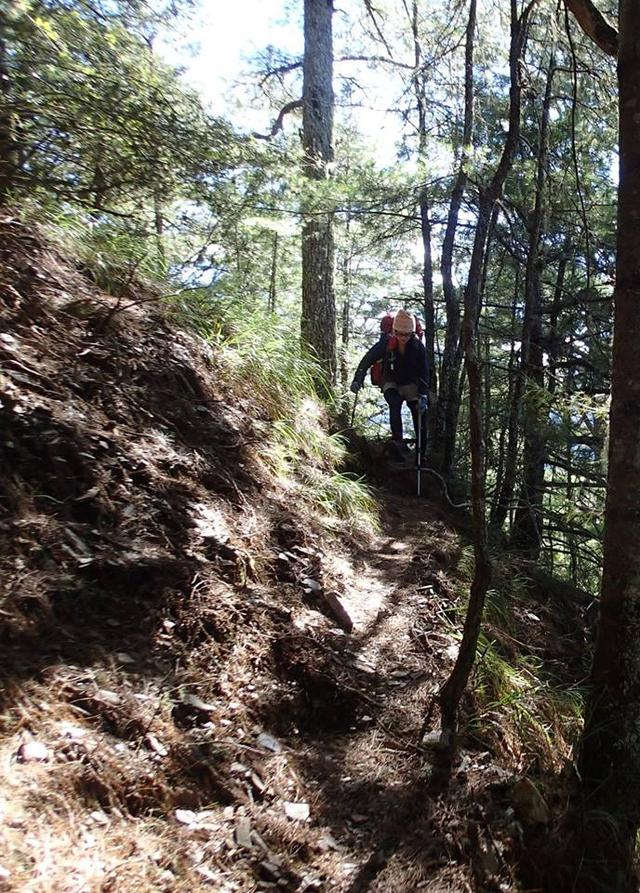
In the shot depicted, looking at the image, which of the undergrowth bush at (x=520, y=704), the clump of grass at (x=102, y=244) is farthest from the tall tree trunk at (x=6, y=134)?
the undergrowth bush at (x=520, y=704)

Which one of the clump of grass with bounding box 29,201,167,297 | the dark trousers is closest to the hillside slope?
the clump of grass with bounding box 29,201,167,297

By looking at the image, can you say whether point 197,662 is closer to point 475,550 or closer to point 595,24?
point 475,550

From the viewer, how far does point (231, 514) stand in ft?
12.9

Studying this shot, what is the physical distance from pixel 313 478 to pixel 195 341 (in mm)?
1679

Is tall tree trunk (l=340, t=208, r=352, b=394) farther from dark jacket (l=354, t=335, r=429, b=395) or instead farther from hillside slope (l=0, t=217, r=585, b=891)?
hillside slope (l=0, t=217, r=585, b=891)

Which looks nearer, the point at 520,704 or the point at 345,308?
the point at 520,704

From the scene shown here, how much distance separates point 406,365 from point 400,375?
0.15m

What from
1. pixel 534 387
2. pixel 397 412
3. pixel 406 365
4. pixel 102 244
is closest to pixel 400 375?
pixel 406 365

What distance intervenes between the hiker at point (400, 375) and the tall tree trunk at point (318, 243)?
801 mm

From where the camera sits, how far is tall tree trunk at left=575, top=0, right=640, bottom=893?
2910mm

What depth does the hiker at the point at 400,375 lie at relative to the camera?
7.76 metres

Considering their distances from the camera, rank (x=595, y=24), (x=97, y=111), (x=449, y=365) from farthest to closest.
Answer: (x=449, y=365) → (x=97, y=111) → (x=595, y=24)

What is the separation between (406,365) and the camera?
786 centimetres

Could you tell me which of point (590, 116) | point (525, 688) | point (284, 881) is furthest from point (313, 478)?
point (590, 116)
